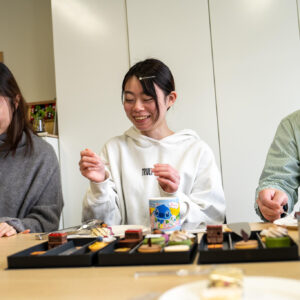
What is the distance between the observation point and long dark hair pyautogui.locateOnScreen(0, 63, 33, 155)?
158 centimetres

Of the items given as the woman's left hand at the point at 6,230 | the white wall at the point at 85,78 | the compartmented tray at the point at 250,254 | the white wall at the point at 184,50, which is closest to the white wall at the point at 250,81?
the white wall at the point at 184,50

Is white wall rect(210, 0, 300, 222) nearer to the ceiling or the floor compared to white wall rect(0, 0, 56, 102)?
nearer to the floor

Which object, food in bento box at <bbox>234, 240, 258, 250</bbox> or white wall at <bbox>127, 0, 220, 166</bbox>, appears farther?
white wall at <bbox>127, 0, 220, 166</bbox>

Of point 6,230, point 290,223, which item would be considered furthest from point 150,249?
point 6,230

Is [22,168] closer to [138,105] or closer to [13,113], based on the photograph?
[13,113]

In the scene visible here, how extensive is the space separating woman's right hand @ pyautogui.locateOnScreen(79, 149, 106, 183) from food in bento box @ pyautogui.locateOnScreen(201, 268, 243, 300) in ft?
2.44

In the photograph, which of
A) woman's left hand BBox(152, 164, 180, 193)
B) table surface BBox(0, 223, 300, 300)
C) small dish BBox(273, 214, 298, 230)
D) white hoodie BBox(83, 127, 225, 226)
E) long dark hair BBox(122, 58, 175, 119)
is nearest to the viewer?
table surface BBox(0, 223, 300, 300)

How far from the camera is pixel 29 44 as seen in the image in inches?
136

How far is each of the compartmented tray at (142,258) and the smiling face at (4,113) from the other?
109cm

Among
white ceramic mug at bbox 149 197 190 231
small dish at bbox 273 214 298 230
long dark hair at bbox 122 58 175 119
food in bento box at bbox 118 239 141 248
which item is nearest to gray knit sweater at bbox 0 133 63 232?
long dark hair at bbox 122 58 175 119

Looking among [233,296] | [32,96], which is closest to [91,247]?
[233,296]

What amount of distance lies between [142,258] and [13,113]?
1168mm

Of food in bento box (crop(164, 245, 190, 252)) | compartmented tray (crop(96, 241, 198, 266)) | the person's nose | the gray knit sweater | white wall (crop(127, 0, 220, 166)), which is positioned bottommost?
compartmented tray (crop(96, 241, 198, 266))

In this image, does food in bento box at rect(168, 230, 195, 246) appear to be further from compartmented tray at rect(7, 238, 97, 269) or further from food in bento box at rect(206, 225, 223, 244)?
compartmented tray at rect(7, 238, 97, 269)
